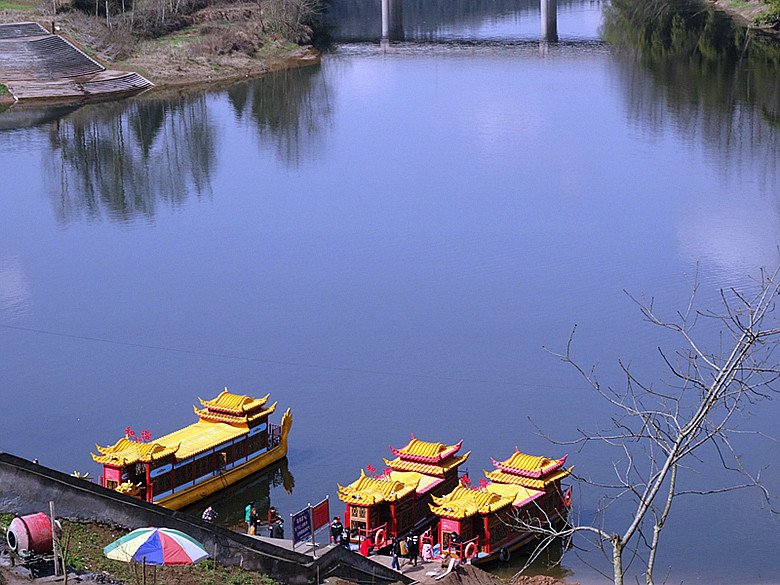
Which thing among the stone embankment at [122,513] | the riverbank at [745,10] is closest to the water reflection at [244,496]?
the stone embankment at [122,513]

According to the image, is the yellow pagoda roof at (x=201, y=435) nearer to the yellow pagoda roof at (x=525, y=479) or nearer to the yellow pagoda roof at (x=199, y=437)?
the yellow pagoda roof at (x=199, y=437)

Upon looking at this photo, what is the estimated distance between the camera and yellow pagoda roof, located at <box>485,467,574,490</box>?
3095 cm

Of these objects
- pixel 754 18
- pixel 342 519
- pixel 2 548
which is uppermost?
pixel 754 18

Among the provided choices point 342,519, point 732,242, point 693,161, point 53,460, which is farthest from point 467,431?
point 693,161

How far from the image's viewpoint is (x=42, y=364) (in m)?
44.4

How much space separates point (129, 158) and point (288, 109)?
1969cm

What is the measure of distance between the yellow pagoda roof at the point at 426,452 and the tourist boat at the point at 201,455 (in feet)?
18.6

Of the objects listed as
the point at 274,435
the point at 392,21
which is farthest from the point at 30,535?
the point at 392,21

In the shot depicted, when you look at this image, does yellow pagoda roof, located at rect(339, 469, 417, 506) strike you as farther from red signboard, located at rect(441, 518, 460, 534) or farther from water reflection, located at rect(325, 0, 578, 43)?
water reflection, located at rect(325, 0, 578, 43)

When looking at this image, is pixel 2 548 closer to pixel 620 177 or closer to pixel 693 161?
pixel 620 177

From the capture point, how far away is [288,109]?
95.6 metres

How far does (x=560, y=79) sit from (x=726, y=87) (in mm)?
15302

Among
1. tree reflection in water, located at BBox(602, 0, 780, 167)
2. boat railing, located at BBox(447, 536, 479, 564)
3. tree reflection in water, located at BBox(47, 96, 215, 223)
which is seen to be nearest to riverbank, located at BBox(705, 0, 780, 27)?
tree reflection in water, located at BBox(602, 0, 780, 167)

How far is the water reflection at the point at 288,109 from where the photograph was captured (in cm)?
8325
